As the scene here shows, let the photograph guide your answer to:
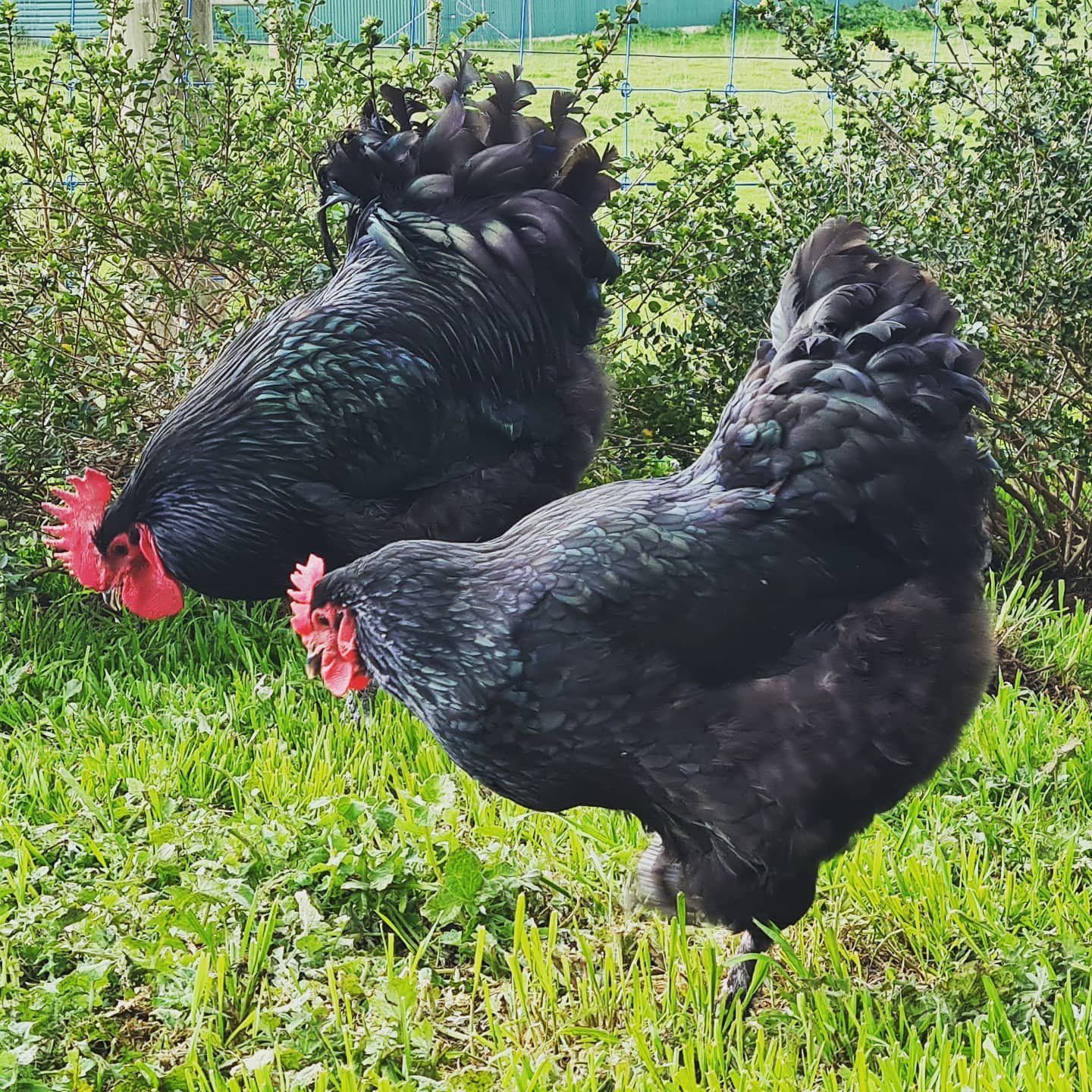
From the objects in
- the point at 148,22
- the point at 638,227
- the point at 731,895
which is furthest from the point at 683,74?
the point at 731,895

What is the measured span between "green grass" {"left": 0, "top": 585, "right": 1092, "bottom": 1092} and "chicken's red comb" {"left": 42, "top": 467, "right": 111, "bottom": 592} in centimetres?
53

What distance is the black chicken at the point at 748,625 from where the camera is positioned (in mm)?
2746

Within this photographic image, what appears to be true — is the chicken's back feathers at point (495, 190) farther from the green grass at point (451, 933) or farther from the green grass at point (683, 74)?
the green grass at point (683, 74)

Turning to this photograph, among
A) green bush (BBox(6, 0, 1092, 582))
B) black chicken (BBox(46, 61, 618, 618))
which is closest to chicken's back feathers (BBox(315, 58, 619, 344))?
black chicken (BBox(46, 61, 618, 618))

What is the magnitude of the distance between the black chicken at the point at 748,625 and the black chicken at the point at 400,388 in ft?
4.17

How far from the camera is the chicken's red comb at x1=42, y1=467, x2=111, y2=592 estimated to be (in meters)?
4.41

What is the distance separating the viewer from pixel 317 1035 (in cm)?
301

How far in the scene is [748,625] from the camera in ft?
9.20

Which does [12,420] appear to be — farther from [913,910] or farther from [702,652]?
[913,910]

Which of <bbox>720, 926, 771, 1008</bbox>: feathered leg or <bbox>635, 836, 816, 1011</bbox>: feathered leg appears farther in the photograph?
<bbox>720, 926, 771, 1008</bbox>: feathered leg

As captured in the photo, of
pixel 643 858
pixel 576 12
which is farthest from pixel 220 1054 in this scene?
pixel 576 12

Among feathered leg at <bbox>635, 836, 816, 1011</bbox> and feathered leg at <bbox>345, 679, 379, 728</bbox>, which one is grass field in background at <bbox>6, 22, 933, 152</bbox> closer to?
feathered leg at <bbox>345, 679, 379, 728</bbox>

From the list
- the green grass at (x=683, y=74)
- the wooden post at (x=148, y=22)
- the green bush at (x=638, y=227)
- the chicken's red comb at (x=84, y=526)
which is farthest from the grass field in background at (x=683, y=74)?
the chicken's red comb at (x=84, y=526)

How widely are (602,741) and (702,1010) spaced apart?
0.79 meters
